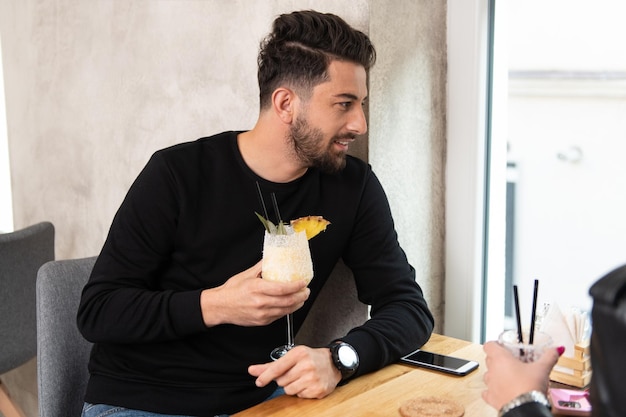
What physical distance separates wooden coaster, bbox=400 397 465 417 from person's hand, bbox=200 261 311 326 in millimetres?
302

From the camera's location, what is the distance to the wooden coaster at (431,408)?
132 cm

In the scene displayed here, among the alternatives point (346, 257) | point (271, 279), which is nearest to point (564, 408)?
point (271, 279)

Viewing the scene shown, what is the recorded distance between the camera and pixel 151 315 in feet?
5.32

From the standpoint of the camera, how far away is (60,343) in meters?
1.78

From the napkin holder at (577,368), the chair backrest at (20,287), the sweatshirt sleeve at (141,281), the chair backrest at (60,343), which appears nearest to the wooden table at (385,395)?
the napkin holder at (577,368)

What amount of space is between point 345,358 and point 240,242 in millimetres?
416

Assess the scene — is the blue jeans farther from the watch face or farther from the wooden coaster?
the wooden coaster

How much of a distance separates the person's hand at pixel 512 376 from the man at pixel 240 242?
481 millimetres

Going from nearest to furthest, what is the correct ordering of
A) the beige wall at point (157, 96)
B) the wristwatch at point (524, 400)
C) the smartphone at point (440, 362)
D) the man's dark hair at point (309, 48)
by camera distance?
the wristwatch at point (524, 400), the smartphone at point (440, 362), the man's dark hair at point (309, 48), the beige wall at point (157, 96)

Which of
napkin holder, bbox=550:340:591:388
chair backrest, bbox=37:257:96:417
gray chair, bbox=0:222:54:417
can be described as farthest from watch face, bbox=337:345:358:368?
gray chair, bbox=0:222:54:417

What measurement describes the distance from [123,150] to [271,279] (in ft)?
4.83

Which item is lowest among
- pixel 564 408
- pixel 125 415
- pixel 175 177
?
pixel 125 415

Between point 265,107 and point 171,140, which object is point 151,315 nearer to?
point 265,107

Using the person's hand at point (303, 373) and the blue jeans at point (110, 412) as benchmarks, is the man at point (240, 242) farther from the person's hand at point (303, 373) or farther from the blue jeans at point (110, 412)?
the person's hand at point (303, 373)
